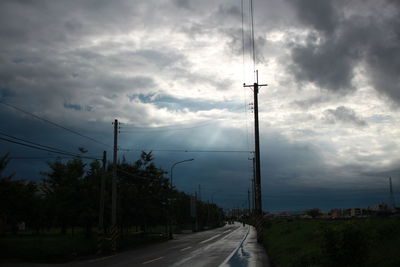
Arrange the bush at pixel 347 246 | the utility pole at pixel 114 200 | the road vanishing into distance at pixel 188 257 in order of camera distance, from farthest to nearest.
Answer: the utility pole at pixel 114 200 → the road vanishing into distance at pixel 188 257 → the bush at pixel 347 246

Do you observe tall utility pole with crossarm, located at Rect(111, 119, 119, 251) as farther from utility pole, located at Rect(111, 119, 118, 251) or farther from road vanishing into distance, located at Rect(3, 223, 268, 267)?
road vanishing into distance, located at Rect(3, 223, 268, 267)

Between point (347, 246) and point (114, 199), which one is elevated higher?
point (114, 199)

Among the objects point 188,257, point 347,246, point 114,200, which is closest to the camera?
point 347,246

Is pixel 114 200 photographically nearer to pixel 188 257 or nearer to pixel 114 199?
pixel 114 199

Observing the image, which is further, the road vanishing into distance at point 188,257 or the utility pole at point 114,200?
the utility pole at point 114,200

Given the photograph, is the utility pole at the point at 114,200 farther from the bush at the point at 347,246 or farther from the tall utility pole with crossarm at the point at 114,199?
the bush at the point at 347,246

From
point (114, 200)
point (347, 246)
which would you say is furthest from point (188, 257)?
point (347, 246)

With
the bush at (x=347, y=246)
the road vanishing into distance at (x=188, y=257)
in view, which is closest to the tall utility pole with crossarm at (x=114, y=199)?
the road vanishing into distance at (x=188, y=257)

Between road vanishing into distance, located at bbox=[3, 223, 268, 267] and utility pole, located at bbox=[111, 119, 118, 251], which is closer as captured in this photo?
road vanishing into distance, located at bbox=[3, 223, 268, 267]

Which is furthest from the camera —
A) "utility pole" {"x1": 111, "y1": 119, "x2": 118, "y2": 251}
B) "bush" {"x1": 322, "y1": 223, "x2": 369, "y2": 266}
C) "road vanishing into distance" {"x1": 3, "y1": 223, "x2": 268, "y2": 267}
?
"utility pole" {"x1": 111, "y1": 119, "x2": 118, "y2": 251}

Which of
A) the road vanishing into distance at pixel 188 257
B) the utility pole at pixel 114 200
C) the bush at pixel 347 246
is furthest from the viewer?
the utility pole at pixel 114 200

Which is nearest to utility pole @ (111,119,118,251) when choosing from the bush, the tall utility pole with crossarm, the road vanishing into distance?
the tall utility pole with crossarm

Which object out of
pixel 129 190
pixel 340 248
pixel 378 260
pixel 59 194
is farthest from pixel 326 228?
pixel 129 190

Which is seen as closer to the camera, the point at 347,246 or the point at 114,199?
the point at 347,246
